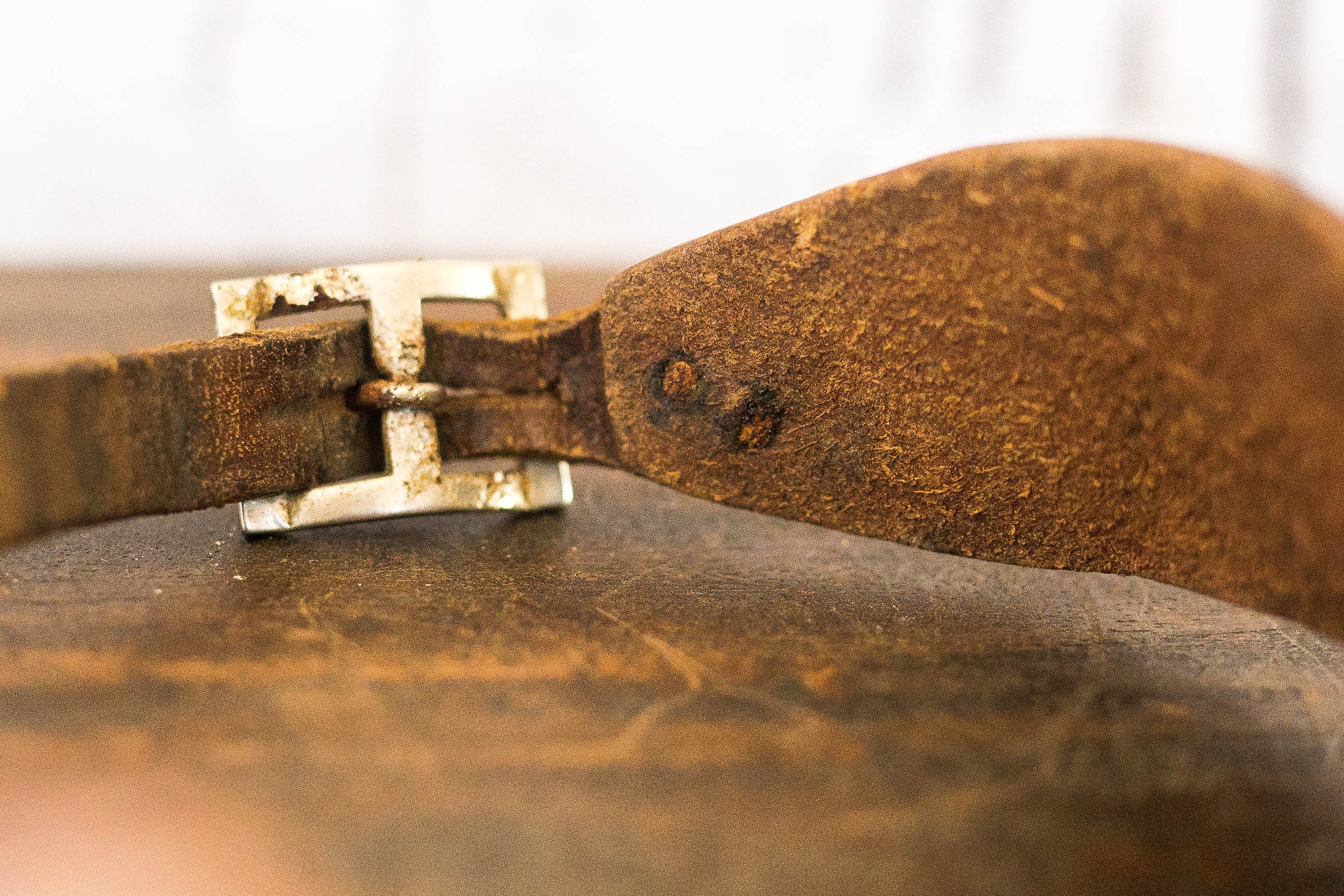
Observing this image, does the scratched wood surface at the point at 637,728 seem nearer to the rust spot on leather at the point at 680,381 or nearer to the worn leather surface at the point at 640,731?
the worn leather surface at the point at 640,731

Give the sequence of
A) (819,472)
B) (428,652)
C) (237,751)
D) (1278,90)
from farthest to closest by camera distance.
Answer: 1. (1278,90)
2. (819,472)
3. (428,652)
4. (237,751)

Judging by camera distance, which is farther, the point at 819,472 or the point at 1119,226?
the point at 819,472

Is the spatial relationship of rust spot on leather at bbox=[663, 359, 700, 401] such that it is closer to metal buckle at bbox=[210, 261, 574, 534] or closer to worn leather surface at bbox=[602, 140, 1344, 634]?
worn leather surface at bbox=[602, 140, 1344, 634]

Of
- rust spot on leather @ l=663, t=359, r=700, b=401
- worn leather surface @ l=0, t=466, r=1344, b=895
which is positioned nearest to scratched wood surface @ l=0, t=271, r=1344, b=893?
worn leather surface @ l=0, t=466, r=1344, b=895

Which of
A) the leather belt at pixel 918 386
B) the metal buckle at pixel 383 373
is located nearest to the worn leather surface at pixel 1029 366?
the leather belt at pixel 918 386

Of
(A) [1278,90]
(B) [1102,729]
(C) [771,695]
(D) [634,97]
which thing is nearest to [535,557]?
(C) [771,695]

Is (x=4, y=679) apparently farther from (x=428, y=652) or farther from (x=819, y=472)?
(x=819, y=472)

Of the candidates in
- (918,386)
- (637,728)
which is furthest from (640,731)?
(918,386)

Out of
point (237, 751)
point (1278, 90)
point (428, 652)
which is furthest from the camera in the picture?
point (1278, 90)
